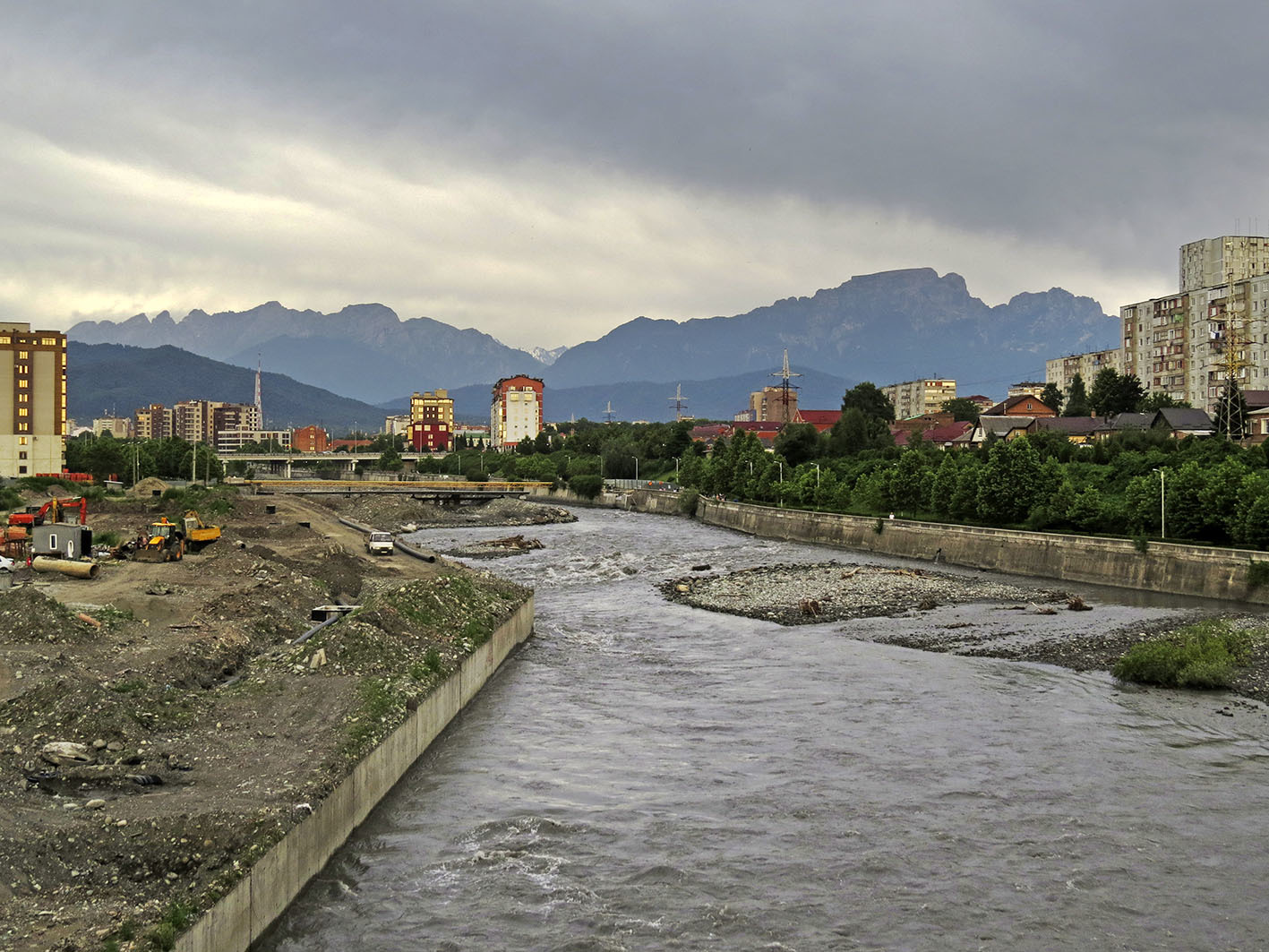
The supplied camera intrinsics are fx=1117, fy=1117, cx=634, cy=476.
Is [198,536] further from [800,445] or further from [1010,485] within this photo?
[800,445]

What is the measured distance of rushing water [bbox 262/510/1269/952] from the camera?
20547 millimetres

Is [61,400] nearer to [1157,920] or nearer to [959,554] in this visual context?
[959,554]

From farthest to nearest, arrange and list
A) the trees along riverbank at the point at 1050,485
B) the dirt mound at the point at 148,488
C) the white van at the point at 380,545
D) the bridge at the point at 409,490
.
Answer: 1. the bridge at the point at 409,490
2. the dirt mound at the point at 148,488
3. the white van at the point at 380,545
4. the trees along riverbank at the point at 1050,485

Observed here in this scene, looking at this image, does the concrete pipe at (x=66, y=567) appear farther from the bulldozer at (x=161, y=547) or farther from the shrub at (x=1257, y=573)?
the shrub at (x=1257, y=573)

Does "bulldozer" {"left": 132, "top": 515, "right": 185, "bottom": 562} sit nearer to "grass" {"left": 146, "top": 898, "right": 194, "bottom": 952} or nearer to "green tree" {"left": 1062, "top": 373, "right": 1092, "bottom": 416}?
"grass" {"left": 146, "top": 898, "right": 194, "bottom": 952}

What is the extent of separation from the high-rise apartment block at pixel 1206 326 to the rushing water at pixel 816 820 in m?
109

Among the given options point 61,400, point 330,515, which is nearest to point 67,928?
Answer: point 330,515

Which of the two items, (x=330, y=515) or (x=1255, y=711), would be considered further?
(x=330, y=515)

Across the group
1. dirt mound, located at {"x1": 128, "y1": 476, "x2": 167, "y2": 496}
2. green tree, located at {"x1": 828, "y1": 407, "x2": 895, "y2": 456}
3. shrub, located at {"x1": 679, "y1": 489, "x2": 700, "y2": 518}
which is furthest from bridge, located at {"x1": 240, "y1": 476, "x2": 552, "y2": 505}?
green tree, located at {"x1": 828, "y1": 407, "x2": 895, "y2": 456}

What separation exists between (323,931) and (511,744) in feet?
41.8

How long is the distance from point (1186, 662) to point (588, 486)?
144 metres

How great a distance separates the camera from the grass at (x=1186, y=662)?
1496 inches

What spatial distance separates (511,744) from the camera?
32.5 metres

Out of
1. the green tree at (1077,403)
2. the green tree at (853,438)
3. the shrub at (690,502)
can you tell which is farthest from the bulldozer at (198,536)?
the green tree at (1077,403)
